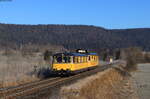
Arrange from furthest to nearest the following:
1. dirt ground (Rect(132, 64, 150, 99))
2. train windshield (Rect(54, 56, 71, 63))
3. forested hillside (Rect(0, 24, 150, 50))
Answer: forested hillside (Rect(0, 24, 150, 50)) < train windshield (Rect(54, 56, 71, 63)) < dirt ground (Rect(132, 64, 150, 99))

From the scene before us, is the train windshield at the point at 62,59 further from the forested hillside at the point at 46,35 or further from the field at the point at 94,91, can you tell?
the forested hillside at the point at 46,35

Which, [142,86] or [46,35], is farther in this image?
[46,35]

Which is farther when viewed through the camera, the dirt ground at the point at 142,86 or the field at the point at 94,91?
the dirt ground at the point at 142,86

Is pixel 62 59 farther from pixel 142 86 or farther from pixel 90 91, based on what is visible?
pixel 90 91

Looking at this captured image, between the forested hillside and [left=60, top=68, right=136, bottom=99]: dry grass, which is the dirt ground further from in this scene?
the forested hillside

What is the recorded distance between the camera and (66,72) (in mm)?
34156

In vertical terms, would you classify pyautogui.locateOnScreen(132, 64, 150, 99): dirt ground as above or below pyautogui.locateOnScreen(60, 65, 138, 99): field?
below

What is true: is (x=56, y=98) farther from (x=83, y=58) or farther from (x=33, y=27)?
(x=33, y=27)

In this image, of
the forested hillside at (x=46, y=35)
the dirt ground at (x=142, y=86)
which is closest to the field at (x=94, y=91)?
the dirt ground at (x=142, y=86)

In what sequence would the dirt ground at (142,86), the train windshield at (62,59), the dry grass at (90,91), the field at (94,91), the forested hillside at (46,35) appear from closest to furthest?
the dry grass at (90,91)
the field at (94,91)
the dirt ground at (142,86)
the train windshield at (62,59)
the forested hillside at (46,35)

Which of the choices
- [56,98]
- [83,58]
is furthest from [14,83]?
[83,58]

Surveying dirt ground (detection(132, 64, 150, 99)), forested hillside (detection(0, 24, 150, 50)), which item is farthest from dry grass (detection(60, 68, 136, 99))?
forested hillside (detection(0, 24, 150, 50))

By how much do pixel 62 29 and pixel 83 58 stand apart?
145 metres

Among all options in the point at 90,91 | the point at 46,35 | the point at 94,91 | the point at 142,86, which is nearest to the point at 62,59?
the point at 142,86
